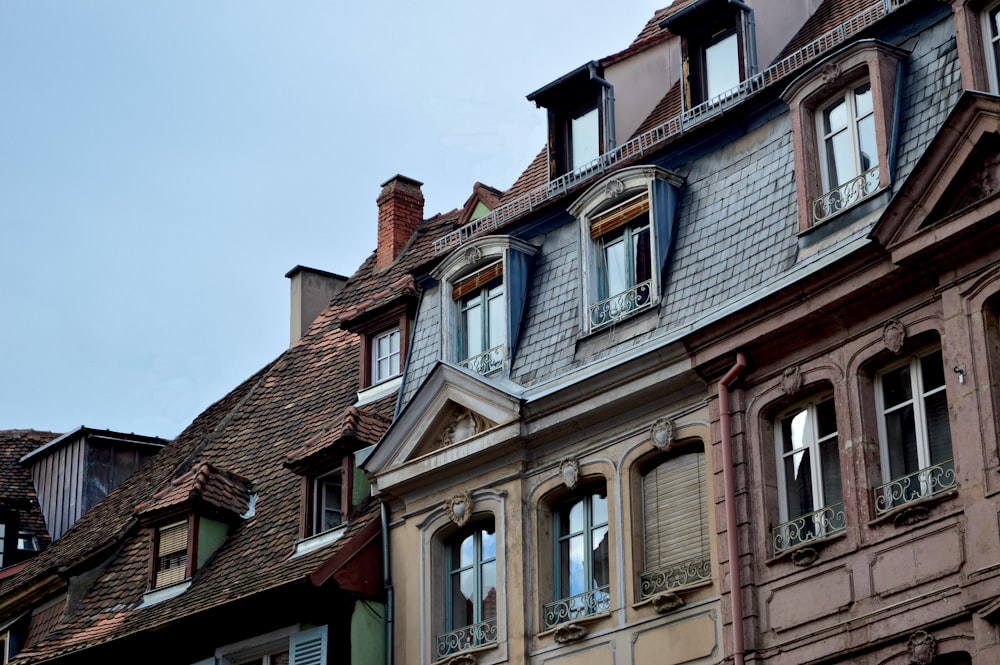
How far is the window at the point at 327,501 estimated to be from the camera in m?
30.7

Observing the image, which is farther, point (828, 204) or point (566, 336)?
point (566, 336)

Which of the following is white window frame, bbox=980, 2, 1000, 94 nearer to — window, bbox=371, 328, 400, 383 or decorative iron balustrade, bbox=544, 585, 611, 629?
decorative iron balustrade, bbox=544, 585, 611, 629

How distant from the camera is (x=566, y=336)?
1074 inches

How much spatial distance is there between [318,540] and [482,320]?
168 inches

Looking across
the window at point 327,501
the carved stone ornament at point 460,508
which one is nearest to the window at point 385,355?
the window at point 327,501

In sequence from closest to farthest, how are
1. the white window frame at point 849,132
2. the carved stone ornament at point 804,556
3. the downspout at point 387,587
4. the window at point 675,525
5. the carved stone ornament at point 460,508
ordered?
1. the carved stone ornament at point 804,556
2. the white window frame at point 849,132
3. the window at point 675,525
4. the carved stone ornament at point 460,508
5. the downspout at point 387,587

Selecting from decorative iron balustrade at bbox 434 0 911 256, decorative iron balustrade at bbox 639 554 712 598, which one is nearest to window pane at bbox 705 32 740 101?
decorative iron balustrade at bbox 434 0 911 256

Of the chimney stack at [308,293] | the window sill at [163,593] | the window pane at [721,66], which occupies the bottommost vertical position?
the window sill at [163,593]

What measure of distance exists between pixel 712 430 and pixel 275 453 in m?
11.9

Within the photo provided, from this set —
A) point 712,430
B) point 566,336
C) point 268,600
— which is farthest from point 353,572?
point 712,430

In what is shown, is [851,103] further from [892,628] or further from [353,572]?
[353,572]

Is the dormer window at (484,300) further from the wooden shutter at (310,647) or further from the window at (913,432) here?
the window at (913,432)

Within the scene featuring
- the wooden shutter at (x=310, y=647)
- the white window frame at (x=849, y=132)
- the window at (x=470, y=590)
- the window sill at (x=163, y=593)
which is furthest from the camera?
the window sill at (x=163, y=593)

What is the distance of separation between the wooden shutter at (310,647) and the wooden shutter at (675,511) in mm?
6030
